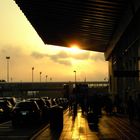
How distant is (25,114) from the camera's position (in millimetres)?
32125

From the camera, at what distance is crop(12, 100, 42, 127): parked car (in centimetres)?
3186

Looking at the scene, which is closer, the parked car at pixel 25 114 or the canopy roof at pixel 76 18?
the parked car at pixel 25 114

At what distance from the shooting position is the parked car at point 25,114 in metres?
31.9

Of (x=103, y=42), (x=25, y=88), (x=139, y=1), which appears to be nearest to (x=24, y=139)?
(x=139, y=1)

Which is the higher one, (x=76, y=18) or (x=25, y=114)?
(x=76, y=18)

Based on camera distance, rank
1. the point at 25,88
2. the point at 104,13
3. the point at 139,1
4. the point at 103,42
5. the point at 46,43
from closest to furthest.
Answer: the point at 139,1 < the point at 104,13 < the point at 103,42 < the point at 46,43 < the point at 25,88

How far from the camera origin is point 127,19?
106 feet

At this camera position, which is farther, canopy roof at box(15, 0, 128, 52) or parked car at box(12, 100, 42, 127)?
canopy roof at box(15, 0, 128, 52)

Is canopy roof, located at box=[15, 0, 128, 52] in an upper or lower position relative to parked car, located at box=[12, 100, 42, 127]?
upper

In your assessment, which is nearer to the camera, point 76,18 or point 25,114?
point 25,114

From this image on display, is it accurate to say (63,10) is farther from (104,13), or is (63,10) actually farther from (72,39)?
(72,39)

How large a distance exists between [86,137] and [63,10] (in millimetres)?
16687

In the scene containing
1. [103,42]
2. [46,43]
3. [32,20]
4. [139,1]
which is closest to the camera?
[139,1]

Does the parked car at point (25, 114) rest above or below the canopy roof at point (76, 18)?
below
